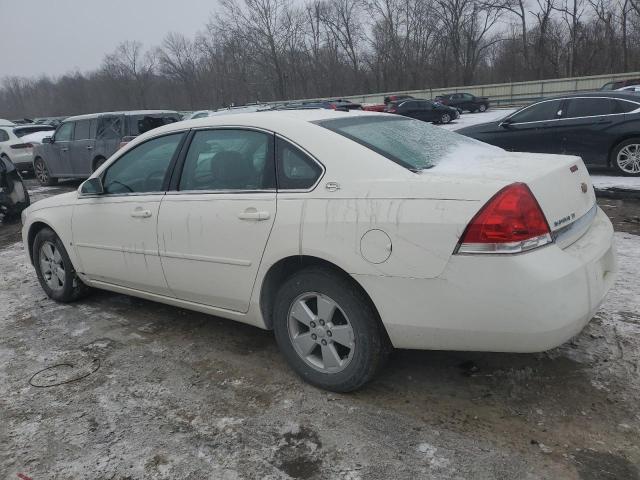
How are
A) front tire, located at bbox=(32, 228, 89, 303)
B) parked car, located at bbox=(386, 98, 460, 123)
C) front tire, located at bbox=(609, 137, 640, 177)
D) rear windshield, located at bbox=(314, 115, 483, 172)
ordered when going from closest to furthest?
rear windshield, located at bbox=(314, 115, 483, 172)
front tire, located at bbox=(32, 228, 89, 303)
front tire, located at bbox=(609, 137, 640, 177)
parked car, located at bbox=(386, 98, 460, 123)

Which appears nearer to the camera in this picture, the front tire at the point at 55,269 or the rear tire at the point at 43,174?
the front tire at the point at 55,269

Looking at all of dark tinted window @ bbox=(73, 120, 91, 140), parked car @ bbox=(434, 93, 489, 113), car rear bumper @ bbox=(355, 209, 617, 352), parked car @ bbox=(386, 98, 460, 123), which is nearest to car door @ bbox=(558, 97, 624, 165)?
car rear bumper @ bbox=(355, 209, 617, 352)

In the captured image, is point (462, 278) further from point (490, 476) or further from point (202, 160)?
point (202, 160)

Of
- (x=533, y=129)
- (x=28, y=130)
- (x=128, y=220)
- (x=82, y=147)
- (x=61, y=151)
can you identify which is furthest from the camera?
(x=28, y=130)

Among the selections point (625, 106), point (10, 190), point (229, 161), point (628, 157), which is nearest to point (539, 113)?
point (625, 106)

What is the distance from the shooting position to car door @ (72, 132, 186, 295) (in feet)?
12.3

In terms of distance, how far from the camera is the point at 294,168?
3037mm

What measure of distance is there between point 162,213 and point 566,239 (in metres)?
2.51

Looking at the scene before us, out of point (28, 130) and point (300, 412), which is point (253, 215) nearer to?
point (300, 412)

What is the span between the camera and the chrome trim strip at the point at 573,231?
2544 millimetres

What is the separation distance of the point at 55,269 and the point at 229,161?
240 centimetres

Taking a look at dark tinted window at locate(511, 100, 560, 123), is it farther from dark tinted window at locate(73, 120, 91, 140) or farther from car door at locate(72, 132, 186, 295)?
dark tinted window at locate(73, 120, 91, 140)

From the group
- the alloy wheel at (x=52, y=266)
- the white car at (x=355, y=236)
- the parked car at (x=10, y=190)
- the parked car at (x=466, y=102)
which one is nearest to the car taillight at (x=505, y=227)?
the white car at (x=355, y=236)

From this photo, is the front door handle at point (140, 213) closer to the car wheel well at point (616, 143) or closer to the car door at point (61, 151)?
the car wheel well at point (616, 143)
